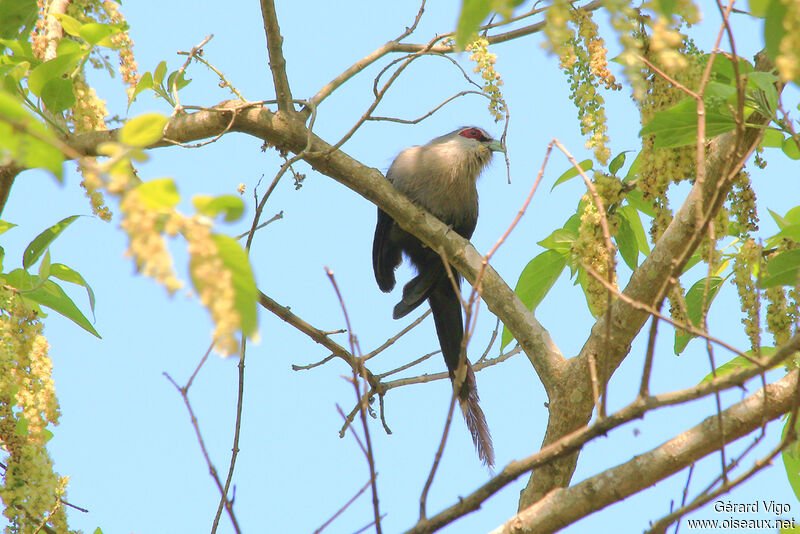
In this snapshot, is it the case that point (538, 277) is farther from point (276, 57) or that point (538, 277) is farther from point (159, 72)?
point (159, 72)

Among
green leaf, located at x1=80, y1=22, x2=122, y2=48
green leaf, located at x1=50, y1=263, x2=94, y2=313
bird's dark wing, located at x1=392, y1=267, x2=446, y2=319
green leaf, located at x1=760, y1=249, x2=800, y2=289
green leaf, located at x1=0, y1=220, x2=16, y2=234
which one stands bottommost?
green leaf, located at x1=760, y1=249, x2=800, y2=289

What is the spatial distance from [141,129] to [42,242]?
6.00 ft

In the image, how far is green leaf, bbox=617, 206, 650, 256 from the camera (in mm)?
3148

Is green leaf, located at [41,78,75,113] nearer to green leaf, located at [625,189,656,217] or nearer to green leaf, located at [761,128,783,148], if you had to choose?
green leaf, located at [625,189,656,217]

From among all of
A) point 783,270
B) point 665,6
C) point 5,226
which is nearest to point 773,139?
point 783,270

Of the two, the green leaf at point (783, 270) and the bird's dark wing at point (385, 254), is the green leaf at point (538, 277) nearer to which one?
the green leaf at point (783, 270)

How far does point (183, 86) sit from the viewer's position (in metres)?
3.19

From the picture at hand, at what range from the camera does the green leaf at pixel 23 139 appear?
0.98 meters

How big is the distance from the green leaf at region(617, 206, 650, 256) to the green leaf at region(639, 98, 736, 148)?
1.13 meters

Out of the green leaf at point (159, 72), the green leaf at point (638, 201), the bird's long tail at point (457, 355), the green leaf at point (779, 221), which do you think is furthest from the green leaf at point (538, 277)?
the green leaf at point (159, 72)

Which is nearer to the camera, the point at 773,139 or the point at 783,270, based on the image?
the point at 783,270

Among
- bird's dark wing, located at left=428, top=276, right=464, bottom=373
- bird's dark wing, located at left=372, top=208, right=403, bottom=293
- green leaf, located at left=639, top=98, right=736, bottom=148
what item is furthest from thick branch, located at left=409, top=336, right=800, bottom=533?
bird's dark wing, located at left=372, top=208, right=403, bottom=293

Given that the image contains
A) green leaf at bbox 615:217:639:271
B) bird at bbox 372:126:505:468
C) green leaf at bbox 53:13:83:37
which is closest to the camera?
green leaf at bbox 53:13:83:37

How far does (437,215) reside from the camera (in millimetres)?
4895
